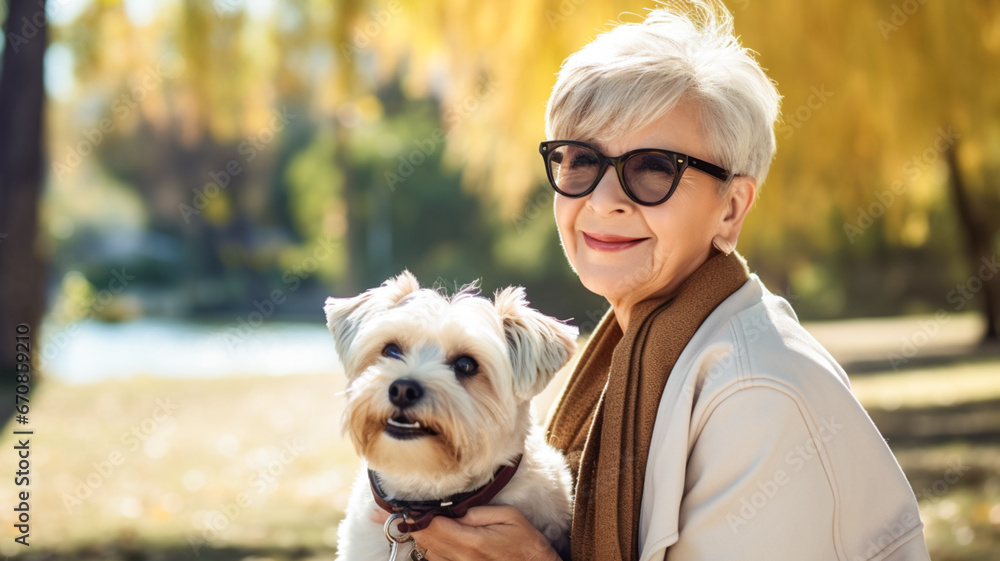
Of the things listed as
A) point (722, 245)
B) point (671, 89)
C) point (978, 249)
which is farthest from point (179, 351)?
point (671, 89)

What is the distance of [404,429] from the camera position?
2523 mm

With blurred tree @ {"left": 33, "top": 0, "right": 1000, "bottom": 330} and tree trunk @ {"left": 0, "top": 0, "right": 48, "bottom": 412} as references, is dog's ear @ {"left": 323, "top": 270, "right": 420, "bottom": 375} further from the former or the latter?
tree trunk @ {"left": 0, "top": 0, "right": 48, "bottom": 412}

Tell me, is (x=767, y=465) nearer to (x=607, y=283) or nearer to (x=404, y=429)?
(x=607, y=283)

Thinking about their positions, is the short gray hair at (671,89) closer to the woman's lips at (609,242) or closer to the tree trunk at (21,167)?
the woman's lips at (609,242)

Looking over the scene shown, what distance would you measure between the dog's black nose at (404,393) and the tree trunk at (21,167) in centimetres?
1091

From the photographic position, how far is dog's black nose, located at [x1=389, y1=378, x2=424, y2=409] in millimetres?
2510

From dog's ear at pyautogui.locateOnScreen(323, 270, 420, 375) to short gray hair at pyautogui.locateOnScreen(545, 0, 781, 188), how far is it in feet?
2.54

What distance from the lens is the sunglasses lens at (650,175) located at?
244cm

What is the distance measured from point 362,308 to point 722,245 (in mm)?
1232

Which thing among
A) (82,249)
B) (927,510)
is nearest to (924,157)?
(927,510)

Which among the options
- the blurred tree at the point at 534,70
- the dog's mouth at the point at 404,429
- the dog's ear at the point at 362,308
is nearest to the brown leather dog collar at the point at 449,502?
the dog's mouth at the point at 404,429

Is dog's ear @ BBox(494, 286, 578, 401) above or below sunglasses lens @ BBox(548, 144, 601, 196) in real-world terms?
below

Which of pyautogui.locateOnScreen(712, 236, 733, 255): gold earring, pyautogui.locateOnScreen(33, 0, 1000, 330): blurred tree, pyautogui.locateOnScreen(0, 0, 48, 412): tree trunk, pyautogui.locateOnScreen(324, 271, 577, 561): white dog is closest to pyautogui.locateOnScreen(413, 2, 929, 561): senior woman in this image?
pyautogui.locateOnScreen(712, 236, 733, 255): gold earring

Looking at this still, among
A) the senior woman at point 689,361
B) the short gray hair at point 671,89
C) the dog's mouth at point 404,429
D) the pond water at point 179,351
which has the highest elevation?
→ the short gray hair at point 671,89
